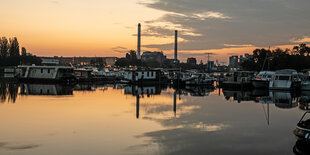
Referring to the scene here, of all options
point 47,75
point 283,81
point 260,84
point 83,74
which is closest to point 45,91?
point 47,75

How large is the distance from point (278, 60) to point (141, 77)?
135 ft

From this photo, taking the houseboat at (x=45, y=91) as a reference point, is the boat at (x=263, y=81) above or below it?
above

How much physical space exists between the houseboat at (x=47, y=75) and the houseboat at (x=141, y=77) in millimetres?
12030

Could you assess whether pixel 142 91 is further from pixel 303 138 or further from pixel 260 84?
pixel 303 138

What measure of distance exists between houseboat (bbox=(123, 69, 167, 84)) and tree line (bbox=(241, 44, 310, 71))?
2712cm

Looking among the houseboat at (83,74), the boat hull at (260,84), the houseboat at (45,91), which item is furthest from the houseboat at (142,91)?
the houseboat at (83,74)

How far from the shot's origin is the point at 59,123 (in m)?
19.4

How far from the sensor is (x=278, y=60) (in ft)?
273

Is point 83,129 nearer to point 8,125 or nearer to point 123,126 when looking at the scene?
point 123,126

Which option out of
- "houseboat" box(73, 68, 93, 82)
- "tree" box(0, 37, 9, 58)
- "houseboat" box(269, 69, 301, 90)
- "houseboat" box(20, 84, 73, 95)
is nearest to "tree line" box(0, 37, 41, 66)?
"tree" box(0, 37, 9, 58)

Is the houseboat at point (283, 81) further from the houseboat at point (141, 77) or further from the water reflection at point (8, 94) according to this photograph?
the water reflection at point (8, 94)

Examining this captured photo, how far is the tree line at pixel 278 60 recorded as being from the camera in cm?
8150

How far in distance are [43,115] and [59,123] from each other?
11.9ft

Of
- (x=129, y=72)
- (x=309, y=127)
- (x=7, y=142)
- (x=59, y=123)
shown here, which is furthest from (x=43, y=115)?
(x=129, y=72)
